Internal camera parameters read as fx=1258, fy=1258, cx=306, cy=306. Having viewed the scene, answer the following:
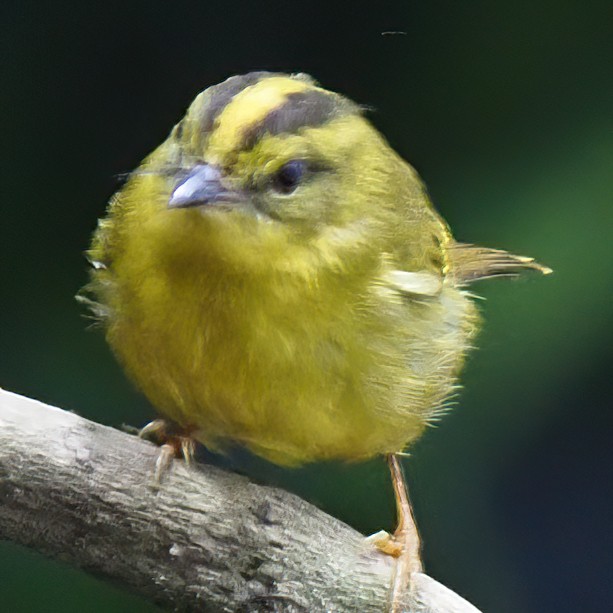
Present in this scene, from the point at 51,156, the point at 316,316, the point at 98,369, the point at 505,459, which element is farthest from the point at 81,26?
the point at 505,459

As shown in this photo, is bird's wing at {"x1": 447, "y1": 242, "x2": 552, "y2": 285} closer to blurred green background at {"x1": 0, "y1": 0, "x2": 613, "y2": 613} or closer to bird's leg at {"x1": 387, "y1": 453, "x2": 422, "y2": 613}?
blurred green background at {"x1": 0, "y1": 0, "x2": 613, "y2": 613}

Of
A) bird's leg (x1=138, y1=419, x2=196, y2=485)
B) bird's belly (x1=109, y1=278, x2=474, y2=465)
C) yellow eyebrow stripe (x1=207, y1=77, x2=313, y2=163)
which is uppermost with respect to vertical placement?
yellow eyebrow stripe (x1=207, y1=77, x2=313, y2=163)

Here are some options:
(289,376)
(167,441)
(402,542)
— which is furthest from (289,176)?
(402,542)

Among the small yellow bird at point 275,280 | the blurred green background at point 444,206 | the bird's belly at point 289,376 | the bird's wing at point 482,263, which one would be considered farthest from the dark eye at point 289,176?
the bird's wing at point 482,263

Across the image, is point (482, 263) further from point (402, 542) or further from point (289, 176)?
point (289, 176)

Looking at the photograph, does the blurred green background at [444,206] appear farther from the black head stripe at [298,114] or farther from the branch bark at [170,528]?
the black head stripe at [298,114]

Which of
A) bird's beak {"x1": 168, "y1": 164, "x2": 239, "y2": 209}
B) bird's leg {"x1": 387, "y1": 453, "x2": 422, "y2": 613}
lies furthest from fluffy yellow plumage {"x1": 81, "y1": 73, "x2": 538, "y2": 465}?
bird's leg {"x1": 387, "y1": 453, "x2": 422, "y2": 613}
